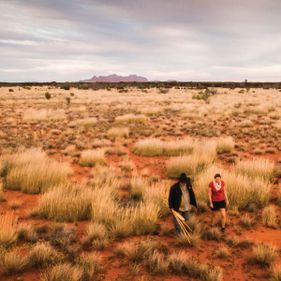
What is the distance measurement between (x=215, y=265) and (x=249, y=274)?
538 mm

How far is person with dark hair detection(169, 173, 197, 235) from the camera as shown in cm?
734

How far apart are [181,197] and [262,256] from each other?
1894 mm

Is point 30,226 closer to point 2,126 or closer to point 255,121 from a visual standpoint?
point 2,126

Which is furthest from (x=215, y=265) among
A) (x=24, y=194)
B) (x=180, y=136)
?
(x=180, y=136)

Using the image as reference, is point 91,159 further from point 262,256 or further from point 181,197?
point 262,256

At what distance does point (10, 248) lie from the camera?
6551mm

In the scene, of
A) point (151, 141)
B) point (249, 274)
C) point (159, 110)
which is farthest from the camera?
point (159, 110)

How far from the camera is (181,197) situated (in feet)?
24.8

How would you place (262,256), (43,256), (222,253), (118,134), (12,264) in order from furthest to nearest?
(118,134) < (222,253) < (262,256) < (43,256) < (12,264)

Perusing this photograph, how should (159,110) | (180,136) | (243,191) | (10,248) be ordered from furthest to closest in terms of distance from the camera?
(159,110) → (180,136) → (243,191) → (10,248)

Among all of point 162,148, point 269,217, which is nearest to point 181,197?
point 269,217

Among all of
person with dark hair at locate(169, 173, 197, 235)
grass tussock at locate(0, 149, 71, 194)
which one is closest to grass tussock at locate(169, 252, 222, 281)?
person with dark hair at locate(169, 173, 197, 235)

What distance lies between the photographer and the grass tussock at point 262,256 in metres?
6.29

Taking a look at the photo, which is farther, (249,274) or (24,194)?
(24,194)
